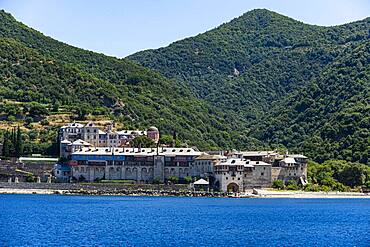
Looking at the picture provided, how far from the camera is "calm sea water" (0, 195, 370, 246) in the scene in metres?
61.3

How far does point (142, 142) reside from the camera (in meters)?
133

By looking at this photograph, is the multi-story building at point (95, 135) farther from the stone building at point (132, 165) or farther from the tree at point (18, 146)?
the stone building at point (132, 165)

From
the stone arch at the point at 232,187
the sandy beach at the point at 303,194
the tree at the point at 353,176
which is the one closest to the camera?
the sandy beach at the point at 303,194

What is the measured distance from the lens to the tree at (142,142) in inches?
5174

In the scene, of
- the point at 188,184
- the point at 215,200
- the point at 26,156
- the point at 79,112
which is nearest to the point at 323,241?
the point at 215,200

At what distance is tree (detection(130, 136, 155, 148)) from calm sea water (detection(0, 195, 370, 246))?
2108cm

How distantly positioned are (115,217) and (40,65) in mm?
117846

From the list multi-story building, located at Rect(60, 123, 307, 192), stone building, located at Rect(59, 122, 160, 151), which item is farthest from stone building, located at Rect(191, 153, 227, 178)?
stone building, located at Rect(59, 122, 160, 151)

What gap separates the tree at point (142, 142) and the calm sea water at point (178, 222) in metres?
21.1

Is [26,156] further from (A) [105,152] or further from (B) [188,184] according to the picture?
(B) [188,184]

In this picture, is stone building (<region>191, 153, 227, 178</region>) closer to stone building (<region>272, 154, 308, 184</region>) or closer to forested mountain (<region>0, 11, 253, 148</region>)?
stone building (<region>272, 154, 308, 184</region>)

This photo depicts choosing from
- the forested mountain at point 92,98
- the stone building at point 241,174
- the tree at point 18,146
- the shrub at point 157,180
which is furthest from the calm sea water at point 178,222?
the forested mountain at point 92,98

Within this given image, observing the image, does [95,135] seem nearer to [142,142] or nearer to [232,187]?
[142,142]

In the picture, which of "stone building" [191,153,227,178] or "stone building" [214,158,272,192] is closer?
"stone building" [214,158,272,192]
